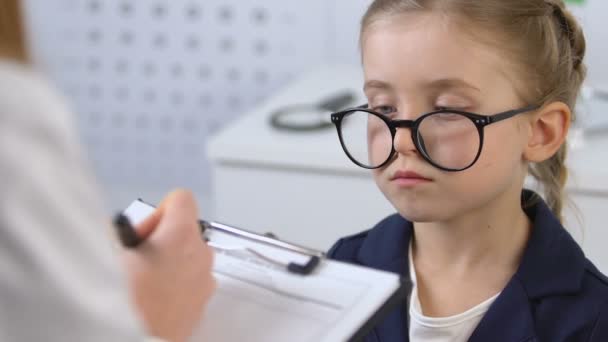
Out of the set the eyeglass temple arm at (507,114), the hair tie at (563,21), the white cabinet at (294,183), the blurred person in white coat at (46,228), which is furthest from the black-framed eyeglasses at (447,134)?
the white cabinet at (294,183)

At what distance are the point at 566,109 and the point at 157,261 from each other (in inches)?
17.1

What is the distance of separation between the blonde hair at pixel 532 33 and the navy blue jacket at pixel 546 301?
124mm

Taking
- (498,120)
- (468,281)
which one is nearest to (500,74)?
(498,120)

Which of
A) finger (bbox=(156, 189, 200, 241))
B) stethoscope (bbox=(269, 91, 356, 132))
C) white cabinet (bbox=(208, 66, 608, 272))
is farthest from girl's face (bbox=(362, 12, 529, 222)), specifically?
stethoscope (bbox=(269, 91, 356, 132))

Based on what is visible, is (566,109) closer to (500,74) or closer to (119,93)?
(500,74)

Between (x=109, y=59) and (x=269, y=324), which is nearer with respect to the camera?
(x=269, y=324)

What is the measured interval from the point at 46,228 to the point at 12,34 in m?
0.08

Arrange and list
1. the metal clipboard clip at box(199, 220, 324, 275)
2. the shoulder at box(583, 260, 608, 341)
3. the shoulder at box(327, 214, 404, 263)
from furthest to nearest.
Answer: the shoulder at box(327, 214, 404, 263), the shoulder at box(583, 260, 608, 341), the metal clipboard clip at box(199, 220, 324, 275)

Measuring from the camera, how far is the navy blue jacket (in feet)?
2.36

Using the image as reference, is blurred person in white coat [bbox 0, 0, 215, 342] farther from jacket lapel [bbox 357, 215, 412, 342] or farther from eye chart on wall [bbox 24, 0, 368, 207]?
eye chart on wall [bbox 24, 0, 368, 207]

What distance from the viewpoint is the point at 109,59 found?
1.87 meters

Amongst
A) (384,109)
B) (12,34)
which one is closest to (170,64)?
(384,109)

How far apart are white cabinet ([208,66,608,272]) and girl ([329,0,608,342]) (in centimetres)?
47

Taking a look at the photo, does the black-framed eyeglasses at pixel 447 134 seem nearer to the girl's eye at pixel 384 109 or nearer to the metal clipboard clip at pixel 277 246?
the girl's eye at pixel 384 109
